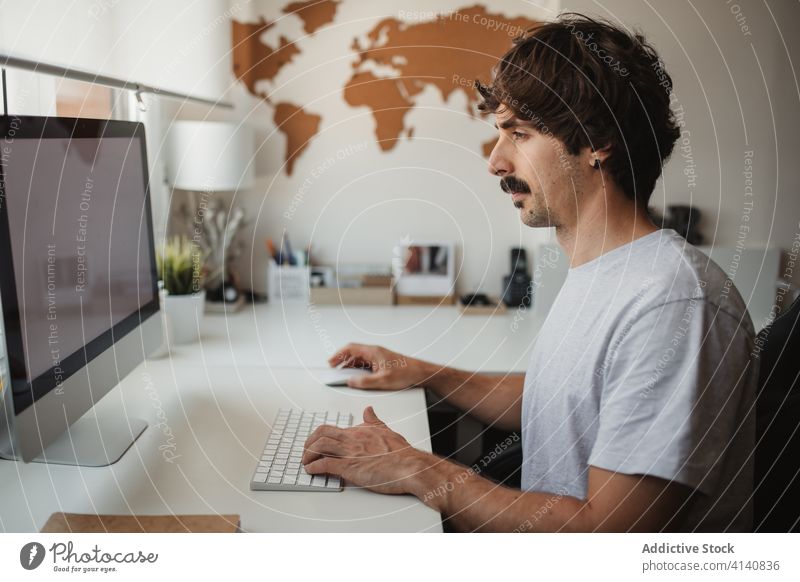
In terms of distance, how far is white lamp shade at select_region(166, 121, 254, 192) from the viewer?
6.54 ft

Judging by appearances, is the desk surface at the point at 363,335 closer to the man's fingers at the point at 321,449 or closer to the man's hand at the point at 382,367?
the man's hand at the point at 382,367

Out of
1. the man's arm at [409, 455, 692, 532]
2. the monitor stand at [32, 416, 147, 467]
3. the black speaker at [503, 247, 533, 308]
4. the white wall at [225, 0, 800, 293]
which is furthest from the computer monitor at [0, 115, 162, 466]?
the black speaker at [503, 247, 533, 308]

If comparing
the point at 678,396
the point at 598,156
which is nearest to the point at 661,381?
the point at 678,396

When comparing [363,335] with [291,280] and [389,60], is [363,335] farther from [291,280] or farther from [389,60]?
[389,60]

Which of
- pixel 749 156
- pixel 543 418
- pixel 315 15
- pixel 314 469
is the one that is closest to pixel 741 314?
pixel 543 418

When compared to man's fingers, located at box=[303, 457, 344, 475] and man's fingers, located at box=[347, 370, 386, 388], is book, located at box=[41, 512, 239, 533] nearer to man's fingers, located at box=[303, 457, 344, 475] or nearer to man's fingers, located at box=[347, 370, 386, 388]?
man's fingers, located at box=[303, 457, 344, 475]

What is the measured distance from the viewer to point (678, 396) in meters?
0.86

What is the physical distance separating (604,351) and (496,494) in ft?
0.77

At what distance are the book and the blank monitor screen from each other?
5.6 inches

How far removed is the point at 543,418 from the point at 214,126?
1302 mm

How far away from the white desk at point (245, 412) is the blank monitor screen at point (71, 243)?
143 millimetres
